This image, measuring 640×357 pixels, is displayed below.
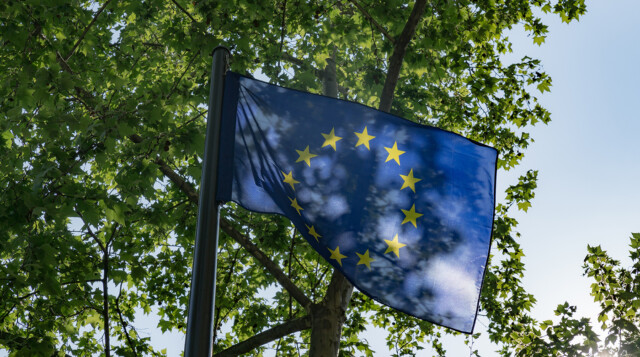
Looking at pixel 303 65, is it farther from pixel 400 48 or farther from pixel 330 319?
pixel 330 319

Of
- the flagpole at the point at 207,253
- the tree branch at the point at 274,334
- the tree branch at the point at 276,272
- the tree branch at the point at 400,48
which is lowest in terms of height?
the flagpole at the point at 207,253

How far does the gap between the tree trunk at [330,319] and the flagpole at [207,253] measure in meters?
3.29

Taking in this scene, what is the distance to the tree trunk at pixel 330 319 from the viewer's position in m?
6.29

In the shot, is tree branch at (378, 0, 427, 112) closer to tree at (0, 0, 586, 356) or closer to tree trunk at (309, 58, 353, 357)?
tree at (0, 0, 586, 356)

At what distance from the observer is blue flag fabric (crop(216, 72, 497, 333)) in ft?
13.7

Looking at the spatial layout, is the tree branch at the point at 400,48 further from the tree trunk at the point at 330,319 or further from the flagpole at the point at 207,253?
the flagpole at the point at 207,253

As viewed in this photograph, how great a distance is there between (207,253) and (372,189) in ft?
5.16

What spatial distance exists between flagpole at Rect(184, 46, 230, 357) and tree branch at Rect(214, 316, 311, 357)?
11.6ft


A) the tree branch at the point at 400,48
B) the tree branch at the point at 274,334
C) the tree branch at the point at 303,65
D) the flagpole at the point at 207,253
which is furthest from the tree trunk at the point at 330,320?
the tree branch at the point at 303,65

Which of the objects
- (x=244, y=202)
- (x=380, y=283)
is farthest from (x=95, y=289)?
(x=380, y=283)

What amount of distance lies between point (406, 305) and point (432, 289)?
9.2 inches

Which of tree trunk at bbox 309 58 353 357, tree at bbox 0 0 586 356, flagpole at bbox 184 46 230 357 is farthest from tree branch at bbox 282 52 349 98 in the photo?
flagpole at bbox 184 46 230 357

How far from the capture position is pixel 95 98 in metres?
7.27

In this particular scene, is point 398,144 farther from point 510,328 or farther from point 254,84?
point 510,328
